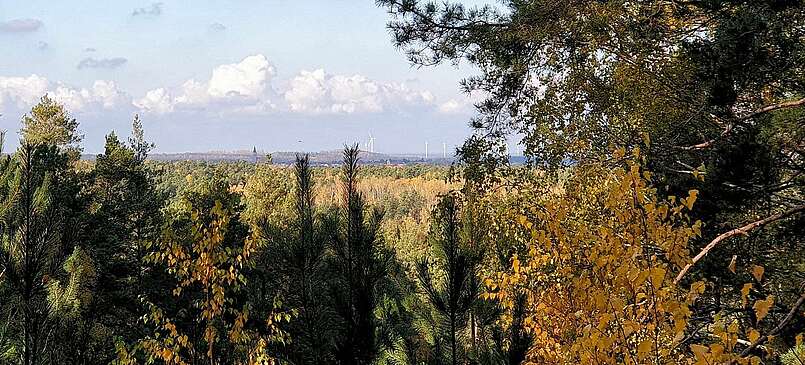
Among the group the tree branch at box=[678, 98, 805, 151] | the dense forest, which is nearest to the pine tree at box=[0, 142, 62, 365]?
the dense forest

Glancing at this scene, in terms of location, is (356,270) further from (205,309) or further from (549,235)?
(549,235)

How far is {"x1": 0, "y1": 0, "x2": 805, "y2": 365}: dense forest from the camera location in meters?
3.53

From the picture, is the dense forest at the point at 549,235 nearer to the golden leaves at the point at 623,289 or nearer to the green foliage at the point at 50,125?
the golden leaves at the point at 623,289

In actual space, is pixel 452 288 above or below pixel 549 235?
below

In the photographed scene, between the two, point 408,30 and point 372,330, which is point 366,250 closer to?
point 372,330

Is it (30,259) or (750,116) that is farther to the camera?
(750,116)

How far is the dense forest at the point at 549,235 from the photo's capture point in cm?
353

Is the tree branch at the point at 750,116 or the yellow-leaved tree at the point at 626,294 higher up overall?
the tree branch at the point at 750,116

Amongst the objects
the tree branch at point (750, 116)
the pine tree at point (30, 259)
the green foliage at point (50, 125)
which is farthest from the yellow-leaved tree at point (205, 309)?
the green foliage at point (50, 125)

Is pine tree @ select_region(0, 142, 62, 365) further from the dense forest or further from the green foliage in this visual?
the green foliage

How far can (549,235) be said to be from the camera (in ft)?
13.9

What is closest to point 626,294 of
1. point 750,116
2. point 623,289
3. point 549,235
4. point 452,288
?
point 623,289

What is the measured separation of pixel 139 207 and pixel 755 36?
14503 millimetres

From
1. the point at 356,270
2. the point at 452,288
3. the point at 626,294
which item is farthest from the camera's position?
the point at 356,270
